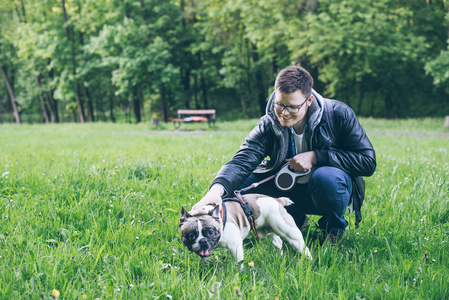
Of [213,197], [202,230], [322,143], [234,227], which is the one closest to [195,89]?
[322,143]

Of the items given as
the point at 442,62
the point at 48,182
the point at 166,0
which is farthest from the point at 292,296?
the point at 166,0

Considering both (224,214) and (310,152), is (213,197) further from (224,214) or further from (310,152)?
(310,152)

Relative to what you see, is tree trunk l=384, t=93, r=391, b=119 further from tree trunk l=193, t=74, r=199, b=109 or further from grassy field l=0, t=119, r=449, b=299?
grassy field l=0, t=119, r=449, b=299

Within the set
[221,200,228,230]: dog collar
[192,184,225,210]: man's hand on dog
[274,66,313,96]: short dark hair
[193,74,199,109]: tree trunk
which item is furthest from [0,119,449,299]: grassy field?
[193,74,199,109]: tree trunk

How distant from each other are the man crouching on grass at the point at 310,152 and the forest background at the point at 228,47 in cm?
1527

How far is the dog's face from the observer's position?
239 centimetres

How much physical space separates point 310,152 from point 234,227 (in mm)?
1102

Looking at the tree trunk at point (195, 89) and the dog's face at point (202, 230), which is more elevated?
the tree trunk at point (195, 89)

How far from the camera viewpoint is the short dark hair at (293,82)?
2979 millimetres

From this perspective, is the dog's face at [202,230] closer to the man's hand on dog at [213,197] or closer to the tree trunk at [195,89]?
the man's hand on dog at [213,197]

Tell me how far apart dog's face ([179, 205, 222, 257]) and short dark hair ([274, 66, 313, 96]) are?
46.9 inches

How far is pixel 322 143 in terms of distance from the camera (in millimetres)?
3336

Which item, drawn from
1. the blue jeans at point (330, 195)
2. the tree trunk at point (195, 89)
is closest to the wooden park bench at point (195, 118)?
the tree trunk at point (195, 89)

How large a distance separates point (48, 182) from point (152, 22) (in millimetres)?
23297
